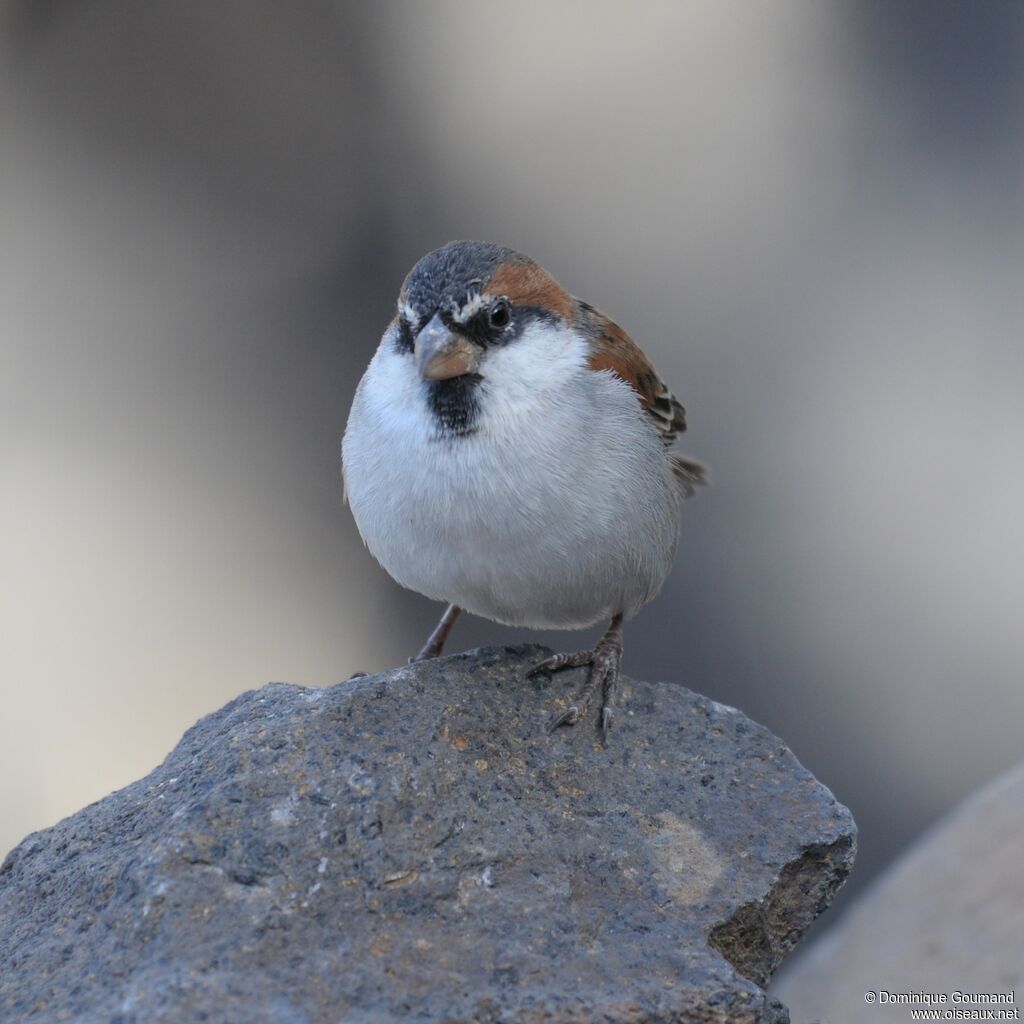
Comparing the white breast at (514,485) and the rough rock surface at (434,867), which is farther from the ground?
the white breast at (514,485)

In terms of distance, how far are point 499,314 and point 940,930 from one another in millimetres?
2695

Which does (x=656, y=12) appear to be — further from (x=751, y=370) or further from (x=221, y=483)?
(x=221, y=483)

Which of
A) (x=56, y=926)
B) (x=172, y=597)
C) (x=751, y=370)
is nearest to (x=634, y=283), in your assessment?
(x=751, y=370)

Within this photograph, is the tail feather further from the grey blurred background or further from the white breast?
the grey blurred background

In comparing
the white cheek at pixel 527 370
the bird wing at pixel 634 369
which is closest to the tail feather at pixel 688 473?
the bird wing at pixel 634 369

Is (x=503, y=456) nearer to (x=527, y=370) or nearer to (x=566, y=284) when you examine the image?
(x=527, y=370)

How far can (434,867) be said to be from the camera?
294 cm

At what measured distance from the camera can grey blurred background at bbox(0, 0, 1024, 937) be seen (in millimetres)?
6906

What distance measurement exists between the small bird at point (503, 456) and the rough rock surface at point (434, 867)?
256 millimetres

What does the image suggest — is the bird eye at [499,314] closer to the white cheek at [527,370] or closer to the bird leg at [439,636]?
the white cheek at [527,370]

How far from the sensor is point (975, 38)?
283 inches

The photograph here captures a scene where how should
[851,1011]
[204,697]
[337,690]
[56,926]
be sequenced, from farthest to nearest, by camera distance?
[204,697] < [851,1011] < [337,690] < [56,926]

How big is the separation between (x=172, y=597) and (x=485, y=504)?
13.1 ft

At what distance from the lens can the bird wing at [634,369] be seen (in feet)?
12.4
